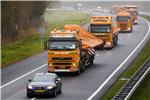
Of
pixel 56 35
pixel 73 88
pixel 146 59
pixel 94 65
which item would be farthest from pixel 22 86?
pixel 146 59

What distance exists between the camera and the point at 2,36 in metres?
80.5

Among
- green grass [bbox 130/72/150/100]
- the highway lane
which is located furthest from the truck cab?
green grass [bbox 130/72/150/100]

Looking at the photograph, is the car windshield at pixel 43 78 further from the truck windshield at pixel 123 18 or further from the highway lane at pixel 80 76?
the truck windshield at pixel 123 18

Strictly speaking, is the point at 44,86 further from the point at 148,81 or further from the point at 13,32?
the point at 13,32

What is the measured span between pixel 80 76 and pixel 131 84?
787cm

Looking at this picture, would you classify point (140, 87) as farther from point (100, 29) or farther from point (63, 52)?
point (100, 29)

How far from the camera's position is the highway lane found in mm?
36125

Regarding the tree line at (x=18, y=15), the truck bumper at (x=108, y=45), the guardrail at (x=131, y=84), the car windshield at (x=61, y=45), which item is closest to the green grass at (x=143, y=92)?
the guardrail at (x=131, y=84)

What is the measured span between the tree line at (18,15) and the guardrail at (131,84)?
3479 centimetres

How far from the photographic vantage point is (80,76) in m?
44.3

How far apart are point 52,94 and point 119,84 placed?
21.1 ft

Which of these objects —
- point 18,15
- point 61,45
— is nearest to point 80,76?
point 61,45

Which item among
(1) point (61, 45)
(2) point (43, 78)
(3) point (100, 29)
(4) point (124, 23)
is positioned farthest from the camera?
(4) point (124, 23)

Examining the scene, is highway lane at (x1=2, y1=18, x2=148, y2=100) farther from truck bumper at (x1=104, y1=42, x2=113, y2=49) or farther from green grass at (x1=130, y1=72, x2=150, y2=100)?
green grass at (x1=130, y1=72, x2=150, y2=100)
